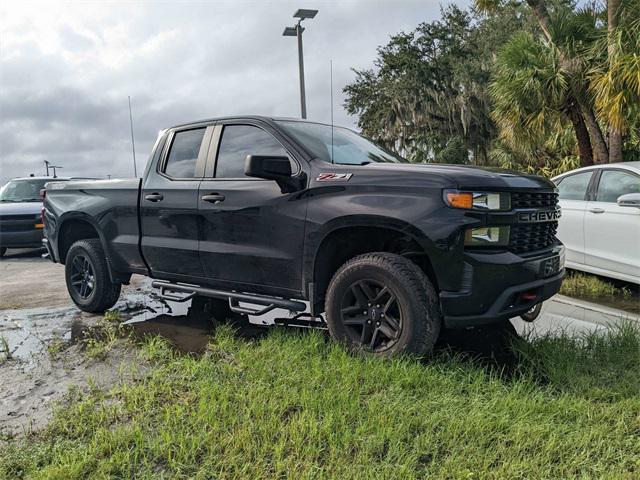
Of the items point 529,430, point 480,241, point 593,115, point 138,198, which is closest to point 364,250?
point 480,241

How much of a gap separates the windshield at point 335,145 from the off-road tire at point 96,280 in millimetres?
2496

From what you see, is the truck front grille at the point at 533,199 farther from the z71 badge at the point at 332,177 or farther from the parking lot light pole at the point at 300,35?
the parking lot light pole at the point at 300,35

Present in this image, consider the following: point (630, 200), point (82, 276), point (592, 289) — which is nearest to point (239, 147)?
point (82, 276)

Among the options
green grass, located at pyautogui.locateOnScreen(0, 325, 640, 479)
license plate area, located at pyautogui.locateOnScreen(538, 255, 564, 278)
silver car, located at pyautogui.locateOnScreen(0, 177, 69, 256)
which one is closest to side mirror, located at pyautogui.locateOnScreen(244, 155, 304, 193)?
green grass, located at pyautogui.locateOnScreen(0, 325, 640, 479)

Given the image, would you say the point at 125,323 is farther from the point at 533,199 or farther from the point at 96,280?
the point at 533,199

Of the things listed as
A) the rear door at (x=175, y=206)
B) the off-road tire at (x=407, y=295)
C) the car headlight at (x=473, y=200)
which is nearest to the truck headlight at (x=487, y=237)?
the car headlight at (x=473, y=200)

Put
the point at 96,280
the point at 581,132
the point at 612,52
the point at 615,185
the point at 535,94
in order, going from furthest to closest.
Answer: the point at 581,132, the point at 535,94, the point at 612,52, the point at 615,185, the point at 96,280

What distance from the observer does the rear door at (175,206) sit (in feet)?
14.6

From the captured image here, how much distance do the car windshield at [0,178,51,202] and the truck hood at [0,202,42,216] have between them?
1.62 feet

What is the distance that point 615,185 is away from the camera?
5.95m

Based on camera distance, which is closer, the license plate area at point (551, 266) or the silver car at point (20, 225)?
the license plate area at point (551, 266)

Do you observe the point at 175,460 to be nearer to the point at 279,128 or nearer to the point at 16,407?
the point at 16,407

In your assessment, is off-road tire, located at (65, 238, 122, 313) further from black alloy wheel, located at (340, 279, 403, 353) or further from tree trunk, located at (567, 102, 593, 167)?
tree trunk, located at (567, 102, 593, 167)

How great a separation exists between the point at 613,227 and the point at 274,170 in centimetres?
409
